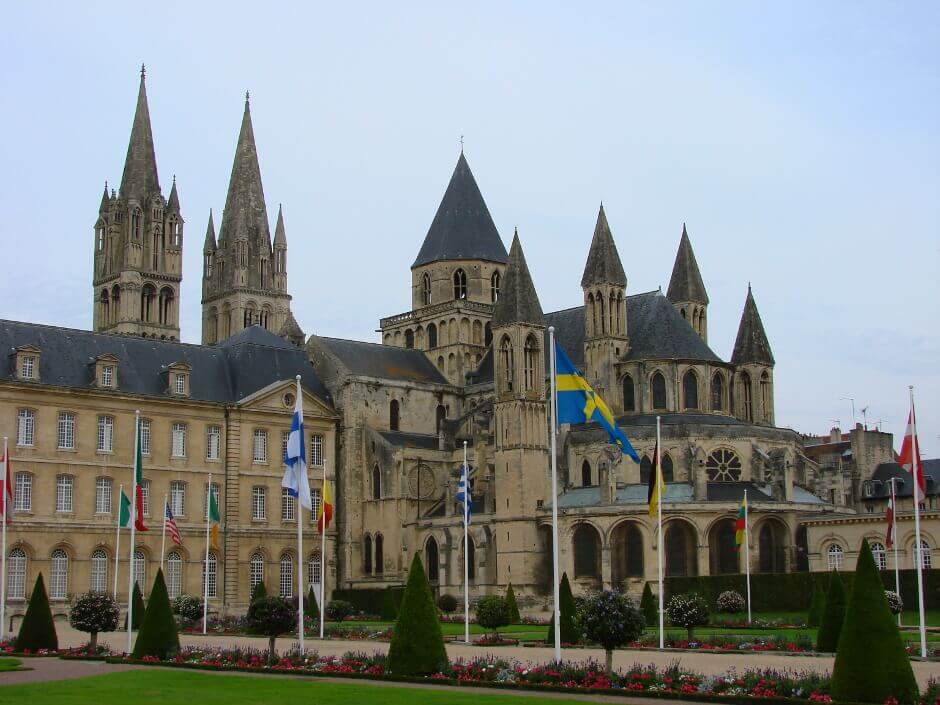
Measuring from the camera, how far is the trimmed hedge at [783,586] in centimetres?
6134

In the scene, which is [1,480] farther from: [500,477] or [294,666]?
[500,477]

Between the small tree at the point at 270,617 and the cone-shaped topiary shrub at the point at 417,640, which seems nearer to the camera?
the cone-shaped topiary shrub at the point at 417,640

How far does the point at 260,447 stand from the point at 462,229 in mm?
22843

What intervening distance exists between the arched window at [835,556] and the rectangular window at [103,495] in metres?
35.6

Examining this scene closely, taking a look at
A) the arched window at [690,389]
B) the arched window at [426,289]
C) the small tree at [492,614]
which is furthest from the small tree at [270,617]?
the arched window at [426,289]

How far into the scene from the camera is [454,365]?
90.3 metres

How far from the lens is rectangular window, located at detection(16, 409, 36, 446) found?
69688 millimetres

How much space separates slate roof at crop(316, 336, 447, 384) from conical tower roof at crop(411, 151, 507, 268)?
700 centimetres

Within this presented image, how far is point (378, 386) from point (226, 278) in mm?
38171

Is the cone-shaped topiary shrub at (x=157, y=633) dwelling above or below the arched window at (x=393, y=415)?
below

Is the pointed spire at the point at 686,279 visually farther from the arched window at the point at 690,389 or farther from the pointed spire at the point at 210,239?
the pointed spire at the point at 210,239

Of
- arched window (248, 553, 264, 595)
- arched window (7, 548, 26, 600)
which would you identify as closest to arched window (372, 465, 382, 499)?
arched window (248, 553, 264, 595)

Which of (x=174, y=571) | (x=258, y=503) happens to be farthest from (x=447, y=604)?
(x=174, y=571)

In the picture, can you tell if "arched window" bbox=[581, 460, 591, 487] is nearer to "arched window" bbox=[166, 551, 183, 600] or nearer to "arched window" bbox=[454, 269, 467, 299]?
"arched window" bbox=[454, 269, 467, 299]
